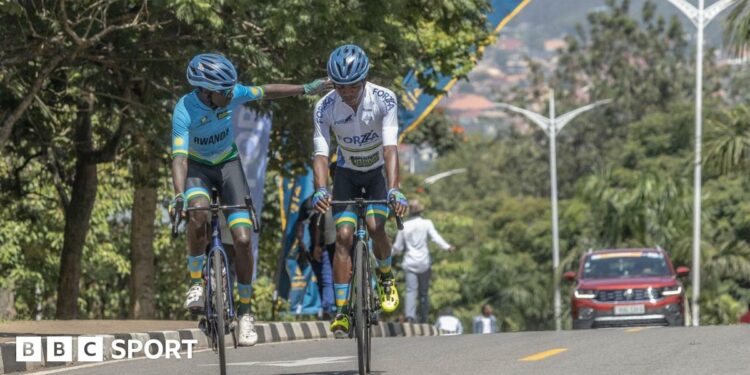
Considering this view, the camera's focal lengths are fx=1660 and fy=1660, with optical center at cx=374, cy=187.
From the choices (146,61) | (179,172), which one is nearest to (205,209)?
(179,172)

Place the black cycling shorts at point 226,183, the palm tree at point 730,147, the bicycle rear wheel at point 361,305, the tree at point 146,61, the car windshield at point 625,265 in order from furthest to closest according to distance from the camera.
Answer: the palm tree at point 730,147 < the car windshield at point 625,265 < the tree at point 146,61 < the black cycling shorts at point 226,183 < the bicycle rear wheel at point 361,305

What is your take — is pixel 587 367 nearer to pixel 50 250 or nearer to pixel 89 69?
pixel 89 69

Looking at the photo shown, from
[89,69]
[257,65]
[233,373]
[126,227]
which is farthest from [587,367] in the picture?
[126,227]

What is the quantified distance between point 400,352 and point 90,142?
14172 millimetres

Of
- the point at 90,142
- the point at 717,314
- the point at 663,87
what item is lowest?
the point at 717,314

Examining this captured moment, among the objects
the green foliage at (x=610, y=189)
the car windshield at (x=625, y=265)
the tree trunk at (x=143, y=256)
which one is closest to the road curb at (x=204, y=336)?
the car windshield at (x=625, y=265)

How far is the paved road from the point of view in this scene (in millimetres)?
11688

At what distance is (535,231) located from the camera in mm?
79250

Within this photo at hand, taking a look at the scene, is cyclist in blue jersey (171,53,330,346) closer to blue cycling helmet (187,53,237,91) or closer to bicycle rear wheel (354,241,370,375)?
blue cycling helmet (187,53,237,91)

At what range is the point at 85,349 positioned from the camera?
1452cm

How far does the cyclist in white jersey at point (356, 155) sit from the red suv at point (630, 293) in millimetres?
13210

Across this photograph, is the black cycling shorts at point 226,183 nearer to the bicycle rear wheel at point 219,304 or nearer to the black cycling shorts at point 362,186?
the bicycle rear wheel at point 219,304

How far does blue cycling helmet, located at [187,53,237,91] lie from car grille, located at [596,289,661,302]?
575 inches

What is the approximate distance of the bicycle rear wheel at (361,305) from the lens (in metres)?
10.7
